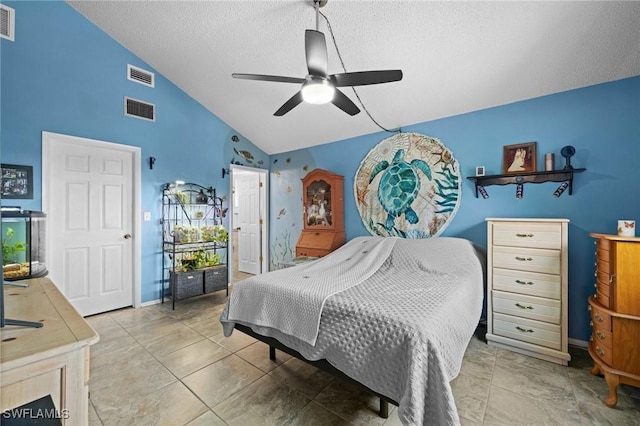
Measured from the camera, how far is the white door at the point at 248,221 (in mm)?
5441

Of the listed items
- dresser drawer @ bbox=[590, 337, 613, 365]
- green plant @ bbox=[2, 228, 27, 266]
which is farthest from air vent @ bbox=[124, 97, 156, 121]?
dresser drawer @ bbox=[590, 337, 613, 365]

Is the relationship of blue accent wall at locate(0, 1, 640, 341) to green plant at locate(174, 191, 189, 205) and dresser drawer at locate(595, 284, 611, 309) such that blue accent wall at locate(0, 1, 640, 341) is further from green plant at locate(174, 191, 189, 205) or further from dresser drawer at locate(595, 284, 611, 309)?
dresser drawer at locate(595, 284, 611, 309)

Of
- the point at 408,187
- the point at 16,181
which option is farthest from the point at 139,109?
the point at 408,187

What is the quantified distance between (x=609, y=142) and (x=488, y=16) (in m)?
1.65

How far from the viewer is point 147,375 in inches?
85.0

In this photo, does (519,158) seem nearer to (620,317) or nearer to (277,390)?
(620,317)

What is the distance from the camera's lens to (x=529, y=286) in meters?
2.50

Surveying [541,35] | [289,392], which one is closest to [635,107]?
[541,35]

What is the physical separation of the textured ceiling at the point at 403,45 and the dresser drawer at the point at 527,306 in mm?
2071

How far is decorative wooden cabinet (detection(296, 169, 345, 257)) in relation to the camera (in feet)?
13.5

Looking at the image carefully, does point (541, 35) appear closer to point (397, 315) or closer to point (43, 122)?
point (397, 315)

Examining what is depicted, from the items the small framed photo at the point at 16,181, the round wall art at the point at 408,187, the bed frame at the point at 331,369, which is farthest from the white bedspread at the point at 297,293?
the small framed photo at the point at 16,181

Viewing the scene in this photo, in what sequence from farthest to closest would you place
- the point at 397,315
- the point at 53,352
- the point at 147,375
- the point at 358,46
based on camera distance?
the point at 358,46 → the point at 147,375 → the point at 397,315 → the point at 53,352

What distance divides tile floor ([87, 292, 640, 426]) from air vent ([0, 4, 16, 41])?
3223 mm
